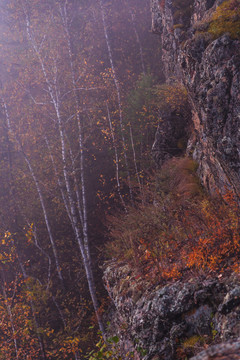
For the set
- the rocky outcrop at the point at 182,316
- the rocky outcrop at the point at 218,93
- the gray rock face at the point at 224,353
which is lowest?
the rocky outcrop at the point at 182,316

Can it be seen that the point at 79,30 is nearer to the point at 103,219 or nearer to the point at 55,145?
the point at 55,145

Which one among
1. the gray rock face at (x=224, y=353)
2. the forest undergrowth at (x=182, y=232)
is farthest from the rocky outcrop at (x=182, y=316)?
the gray rock face at (x=224, y=353)

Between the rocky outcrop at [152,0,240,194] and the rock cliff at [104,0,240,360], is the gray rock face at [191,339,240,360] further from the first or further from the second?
the rocky outcrop at [152,0,240,194]

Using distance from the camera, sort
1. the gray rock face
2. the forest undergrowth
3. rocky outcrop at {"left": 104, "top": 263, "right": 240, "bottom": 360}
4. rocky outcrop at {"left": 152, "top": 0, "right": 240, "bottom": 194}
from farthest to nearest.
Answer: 1. rocky outcrop at {"left": 152, "top": 0, "right": 240, "bottom": 194}
2. the forest undergrowth
3. rocky outcrop at {"left": 104, "top": 263, "right": 240, "bottom": 360}
4. the gray rock face

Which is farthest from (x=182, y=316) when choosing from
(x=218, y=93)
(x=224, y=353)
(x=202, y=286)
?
(x=218, y=93)

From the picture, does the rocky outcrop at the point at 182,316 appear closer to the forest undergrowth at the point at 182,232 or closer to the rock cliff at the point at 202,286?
the rock cliff at the point at 202,286

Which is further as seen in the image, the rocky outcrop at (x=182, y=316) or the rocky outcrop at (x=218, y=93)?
the rocky outcrop at (x=218, y=93)

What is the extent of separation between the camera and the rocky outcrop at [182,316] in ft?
15.4

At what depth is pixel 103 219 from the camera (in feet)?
50.9

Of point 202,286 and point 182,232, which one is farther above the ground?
point 182,232

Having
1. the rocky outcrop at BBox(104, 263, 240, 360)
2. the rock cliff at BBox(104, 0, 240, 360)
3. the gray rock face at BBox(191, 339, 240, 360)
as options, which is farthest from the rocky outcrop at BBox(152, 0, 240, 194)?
the gray rock face at BBox(191, 339, 240, 360)

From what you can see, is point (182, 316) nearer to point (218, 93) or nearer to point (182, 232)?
point (182, 232)

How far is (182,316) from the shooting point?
18.2 feet

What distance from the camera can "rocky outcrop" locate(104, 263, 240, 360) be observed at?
470 cm
